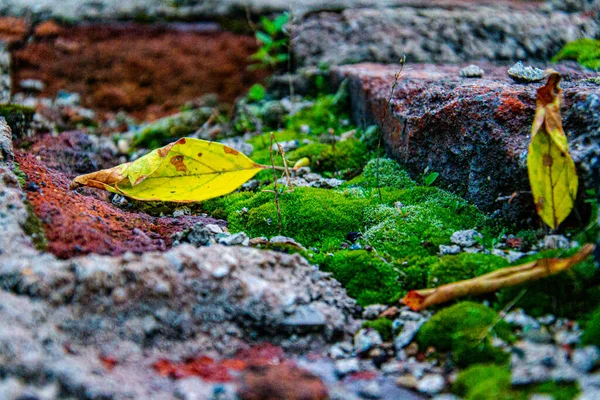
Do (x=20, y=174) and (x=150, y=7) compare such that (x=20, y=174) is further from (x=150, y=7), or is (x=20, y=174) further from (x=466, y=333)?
(x=150, y=7)

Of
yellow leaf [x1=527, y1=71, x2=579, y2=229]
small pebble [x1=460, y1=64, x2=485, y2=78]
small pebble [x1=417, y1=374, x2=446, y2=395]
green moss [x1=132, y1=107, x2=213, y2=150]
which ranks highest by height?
small pebble [x1=460, y1=64, x2=485, y2=78]

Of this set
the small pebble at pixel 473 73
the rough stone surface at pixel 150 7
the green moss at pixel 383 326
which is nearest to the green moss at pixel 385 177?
the small pebble at pixel 473 73

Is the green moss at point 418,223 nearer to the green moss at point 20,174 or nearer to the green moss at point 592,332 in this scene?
the green moss at point 592,332

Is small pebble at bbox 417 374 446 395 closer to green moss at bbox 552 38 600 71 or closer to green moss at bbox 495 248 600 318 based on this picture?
green moss at bbox 495 248 600 318

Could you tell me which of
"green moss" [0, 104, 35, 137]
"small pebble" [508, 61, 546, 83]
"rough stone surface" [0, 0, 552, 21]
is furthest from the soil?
"small pebble" [508, 61, 546, 83]

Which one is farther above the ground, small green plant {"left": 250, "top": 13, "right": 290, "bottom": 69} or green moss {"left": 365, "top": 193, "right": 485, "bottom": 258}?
small green plant {"left": 250, "top": 13, "right": 290, "bottom": 69}

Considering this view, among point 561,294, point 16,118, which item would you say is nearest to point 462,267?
point 561,294
